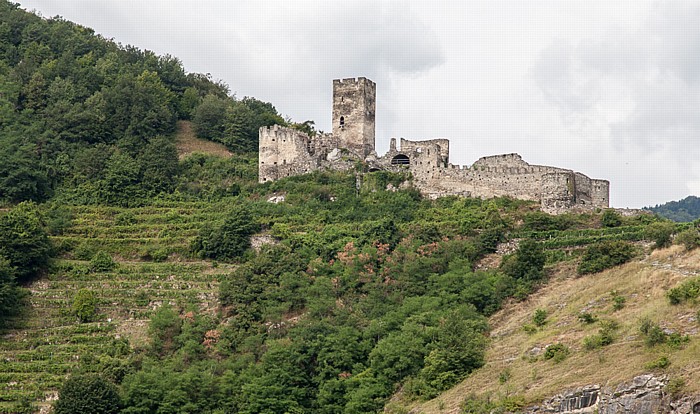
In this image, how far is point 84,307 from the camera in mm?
53062

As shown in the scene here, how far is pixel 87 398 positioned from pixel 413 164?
2143 cm

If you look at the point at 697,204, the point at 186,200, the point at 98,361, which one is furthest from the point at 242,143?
the point at 697,204

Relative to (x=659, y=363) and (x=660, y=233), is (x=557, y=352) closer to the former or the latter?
(x=659, y=363)

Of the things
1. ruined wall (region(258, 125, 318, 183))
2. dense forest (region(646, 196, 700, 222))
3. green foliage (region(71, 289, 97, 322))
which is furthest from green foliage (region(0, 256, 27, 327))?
dense forest (region(646, 196, 700, 222))

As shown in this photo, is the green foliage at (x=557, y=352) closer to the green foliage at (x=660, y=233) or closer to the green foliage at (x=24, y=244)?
the green foliage at (x=660, y=233)

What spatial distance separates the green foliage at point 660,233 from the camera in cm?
4669

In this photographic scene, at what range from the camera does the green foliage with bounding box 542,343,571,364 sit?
3993 centimetres

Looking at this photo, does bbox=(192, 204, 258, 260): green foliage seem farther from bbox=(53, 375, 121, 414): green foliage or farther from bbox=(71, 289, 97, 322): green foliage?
bbox=(53, 375, 121, 414): green foliage

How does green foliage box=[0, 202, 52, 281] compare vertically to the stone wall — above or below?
above

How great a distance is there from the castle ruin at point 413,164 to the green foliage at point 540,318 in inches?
413

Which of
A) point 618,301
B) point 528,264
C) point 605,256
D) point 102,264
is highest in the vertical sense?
point 605,256

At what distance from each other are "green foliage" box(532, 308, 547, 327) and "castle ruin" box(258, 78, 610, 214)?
10.5m

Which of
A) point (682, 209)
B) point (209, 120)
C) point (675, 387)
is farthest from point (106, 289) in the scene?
point (682, 209)

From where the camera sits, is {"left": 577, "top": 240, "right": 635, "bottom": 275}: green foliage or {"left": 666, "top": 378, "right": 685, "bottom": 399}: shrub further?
{"left": 577, "top": 240, "right": 635, "bottom": 275}: green foliage
